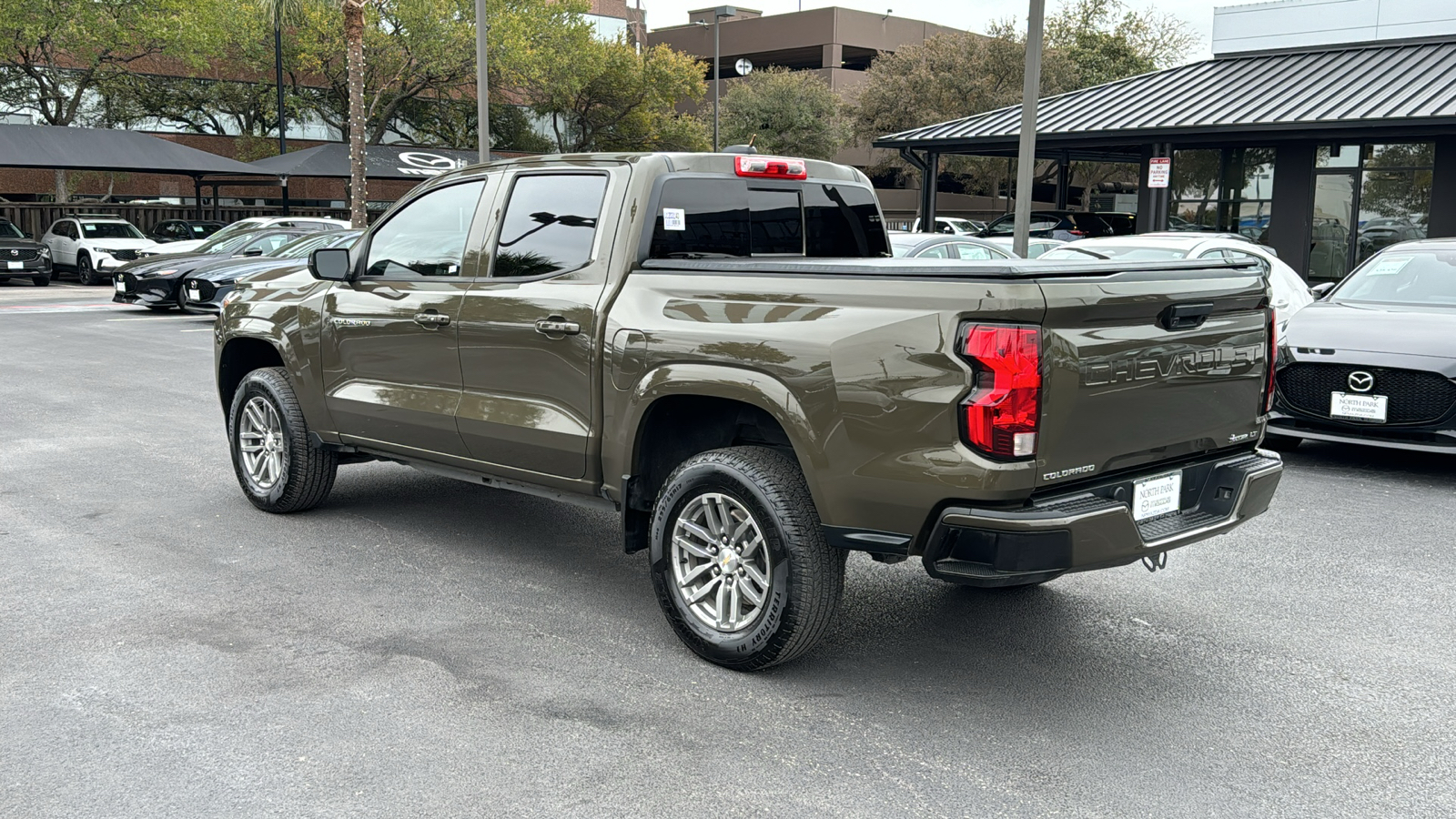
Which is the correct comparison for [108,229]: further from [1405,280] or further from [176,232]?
[1405,280]

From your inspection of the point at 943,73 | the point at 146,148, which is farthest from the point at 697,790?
the point at 943,73

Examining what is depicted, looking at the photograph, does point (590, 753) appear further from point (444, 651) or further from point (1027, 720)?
point (1027, 720)

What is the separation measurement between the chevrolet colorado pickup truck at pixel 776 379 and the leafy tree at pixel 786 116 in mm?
47905

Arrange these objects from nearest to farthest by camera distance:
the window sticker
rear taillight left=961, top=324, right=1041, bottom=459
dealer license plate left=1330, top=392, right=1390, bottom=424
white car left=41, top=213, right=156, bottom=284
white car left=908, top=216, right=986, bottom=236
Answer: rear taillight left=961, top=324, right=1041, bottom=459 < dealer license plate left=1330, top=392, right=1390, bottom=424 < the window sticker < white car left=41, top=213, right=156, bottom=284 < white car left=908, top=216, right=986, bottom=236

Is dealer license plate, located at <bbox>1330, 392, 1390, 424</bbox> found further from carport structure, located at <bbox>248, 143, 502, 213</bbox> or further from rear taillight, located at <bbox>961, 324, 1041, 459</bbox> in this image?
carport structure, located at <bbox>248, 143, 502, 213</bbox>

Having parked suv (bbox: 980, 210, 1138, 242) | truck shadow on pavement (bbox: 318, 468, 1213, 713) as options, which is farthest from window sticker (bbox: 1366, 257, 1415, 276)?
parked suv (bbox: 980, 210, 1138, 242)

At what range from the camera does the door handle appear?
5.01 meters

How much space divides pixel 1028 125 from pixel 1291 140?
1075cm

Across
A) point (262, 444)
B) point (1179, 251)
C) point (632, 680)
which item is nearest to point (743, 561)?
point (632, 680)

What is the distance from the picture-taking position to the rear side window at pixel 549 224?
5203mm

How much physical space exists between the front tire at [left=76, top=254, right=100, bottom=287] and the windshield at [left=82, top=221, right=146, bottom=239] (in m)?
0.64

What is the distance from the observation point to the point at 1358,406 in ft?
26.5

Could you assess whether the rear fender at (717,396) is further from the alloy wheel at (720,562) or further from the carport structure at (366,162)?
the carport structure at (366,162)

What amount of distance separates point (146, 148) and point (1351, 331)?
30.8 metres
